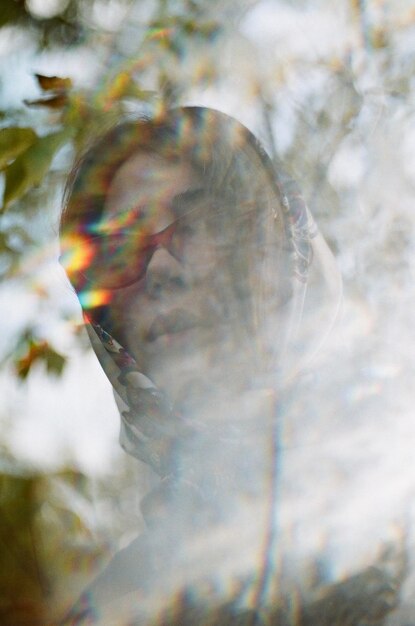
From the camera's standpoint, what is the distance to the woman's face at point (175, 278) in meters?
0.94

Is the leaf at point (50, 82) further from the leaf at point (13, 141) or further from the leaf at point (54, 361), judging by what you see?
the leaf at point (54, 361)

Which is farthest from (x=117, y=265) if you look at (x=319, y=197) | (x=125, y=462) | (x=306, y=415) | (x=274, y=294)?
(x=319, y=197)

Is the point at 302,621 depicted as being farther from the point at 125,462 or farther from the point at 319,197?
the point at 319,197

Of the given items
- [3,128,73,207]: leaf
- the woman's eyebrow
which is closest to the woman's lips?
the woman's eyebrow

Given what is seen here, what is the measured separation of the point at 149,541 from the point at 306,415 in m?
0.34

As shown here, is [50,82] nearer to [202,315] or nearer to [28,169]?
[28,169]

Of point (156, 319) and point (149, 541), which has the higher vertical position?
point (156, 319)

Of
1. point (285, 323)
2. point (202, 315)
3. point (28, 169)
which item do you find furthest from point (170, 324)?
point (28, 169)

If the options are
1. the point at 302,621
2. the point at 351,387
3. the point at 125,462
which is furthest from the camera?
the point at 125,462

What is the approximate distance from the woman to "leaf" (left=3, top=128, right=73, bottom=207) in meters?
0.21

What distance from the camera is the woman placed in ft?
3.09

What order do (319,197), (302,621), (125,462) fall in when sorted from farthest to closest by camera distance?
(319,197) < (125,462) < (302,621)

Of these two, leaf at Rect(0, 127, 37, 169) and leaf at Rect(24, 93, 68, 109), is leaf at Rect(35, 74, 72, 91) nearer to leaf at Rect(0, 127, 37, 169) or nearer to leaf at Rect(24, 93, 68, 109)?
leaf at Rect(24, 93, 68, 109)

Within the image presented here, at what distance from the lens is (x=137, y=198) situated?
3.05 feet
